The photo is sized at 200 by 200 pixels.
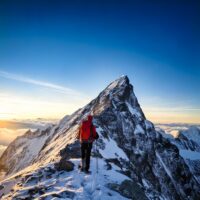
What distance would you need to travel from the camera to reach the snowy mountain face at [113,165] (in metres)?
14.5

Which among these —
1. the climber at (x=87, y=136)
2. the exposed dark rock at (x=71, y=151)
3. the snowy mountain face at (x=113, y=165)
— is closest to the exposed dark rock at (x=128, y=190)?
the snowy mountain face at (x=113, y=165)

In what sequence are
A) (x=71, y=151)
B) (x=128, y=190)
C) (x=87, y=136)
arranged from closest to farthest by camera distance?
(x=128, y=190)
(x=87, y=136)
(x=71, y=151)

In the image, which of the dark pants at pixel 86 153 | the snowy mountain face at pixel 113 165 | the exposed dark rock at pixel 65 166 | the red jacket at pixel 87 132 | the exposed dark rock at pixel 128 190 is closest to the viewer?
the snowy mountain face at pixel 113 165

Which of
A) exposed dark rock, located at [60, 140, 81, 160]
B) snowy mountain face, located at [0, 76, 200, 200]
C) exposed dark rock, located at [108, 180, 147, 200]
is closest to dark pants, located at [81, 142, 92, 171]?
snowy mountain face, located at [0, 76, 200, 200]

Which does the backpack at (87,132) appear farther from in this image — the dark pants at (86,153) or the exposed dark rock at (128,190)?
the exposed dark rock at (128,190)

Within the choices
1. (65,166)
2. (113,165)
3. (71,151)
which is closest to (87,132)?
(65,166)

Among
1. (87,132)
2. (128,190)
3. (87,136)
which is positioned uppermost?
(87,132)

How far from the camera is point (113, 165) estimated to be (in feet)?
70.9

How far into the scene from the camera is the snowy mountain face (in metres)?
14.5

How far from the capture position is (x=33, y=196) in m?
13.8

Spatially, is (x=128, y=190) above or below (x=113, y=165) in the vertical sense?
below

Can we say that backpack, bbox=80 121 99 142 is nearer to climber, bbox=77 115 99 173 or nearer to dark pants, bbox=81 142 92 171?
climber, bbox=77 115 99 173

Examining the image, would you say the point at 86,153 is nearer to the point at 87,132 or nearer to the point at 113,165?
the point at 87,132

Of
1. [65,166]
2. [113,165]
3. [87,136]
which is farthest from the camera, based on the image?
[113,165]
